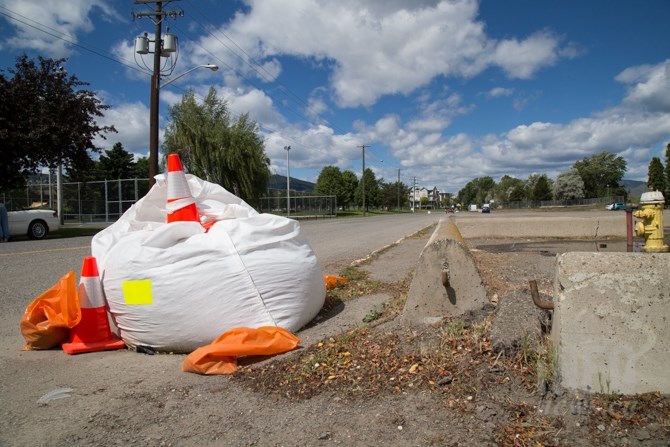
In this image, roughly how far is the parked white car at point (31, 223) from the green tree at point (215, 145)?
16360 millimetres

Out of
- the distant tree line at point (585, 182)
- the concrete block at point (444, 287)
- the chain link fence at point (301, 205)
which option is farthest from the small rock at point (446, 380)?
the distant tree line at point (585, 182)

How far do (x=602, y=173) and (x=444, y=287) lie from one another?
124m

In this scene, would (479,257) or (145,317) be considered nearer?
(145,317)

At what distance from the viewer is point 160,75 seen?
18453 mm

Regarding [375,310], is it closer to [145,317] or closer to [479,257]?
[145,317]

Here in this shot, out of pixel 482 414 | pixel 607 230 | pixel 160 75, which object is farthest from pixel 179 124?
pixel 482 414

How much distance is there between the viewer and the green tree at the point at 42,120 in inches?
704

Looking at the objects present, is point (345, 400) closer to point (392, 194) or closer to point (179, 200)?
point (179, 200)

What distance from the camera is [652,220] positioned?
645cm

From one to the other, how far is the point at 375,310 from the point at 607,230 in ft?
29.6

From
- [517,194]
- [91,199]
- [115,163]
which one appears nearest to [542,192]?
[517,194]

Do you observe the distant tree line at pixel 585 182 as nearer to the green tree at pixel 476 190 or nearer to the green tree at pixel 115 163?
the green tree at pixel 476 190

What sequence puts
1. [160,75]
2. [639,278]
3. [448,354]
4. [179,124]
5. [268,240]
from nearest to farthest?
[639,278]
[448,354]
[268,240]
[160,75]
[179,124]

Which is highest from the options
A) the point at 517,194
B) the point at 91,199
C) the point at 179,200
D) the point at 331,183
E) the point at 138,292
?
the point at 331,183
